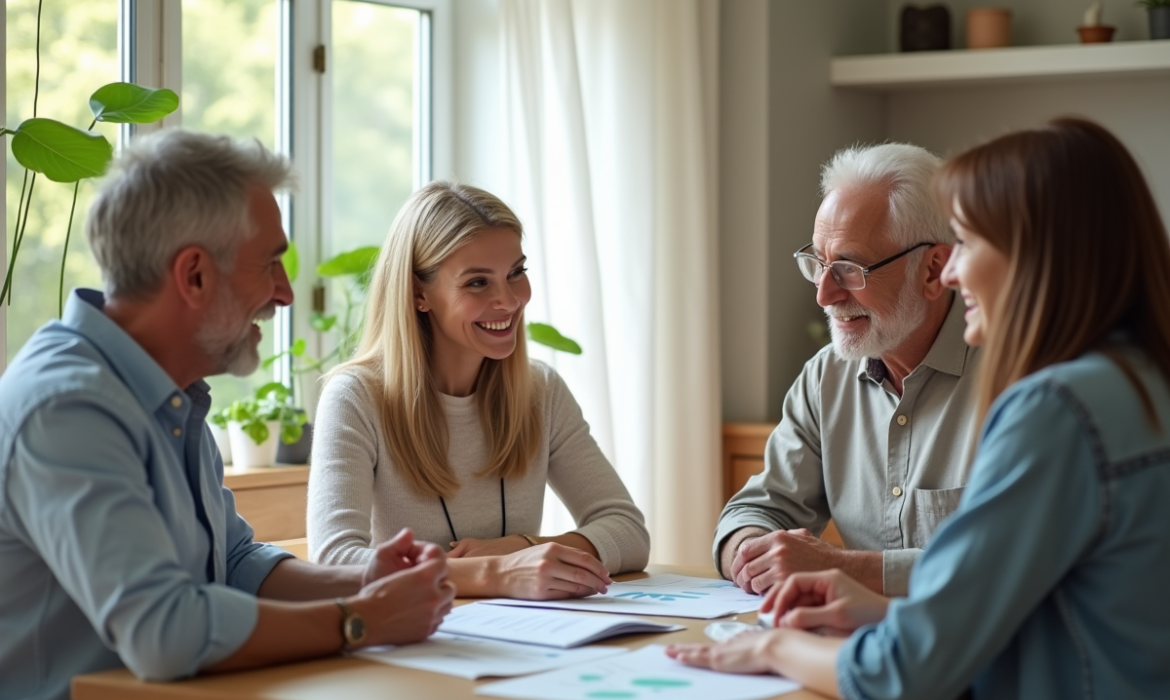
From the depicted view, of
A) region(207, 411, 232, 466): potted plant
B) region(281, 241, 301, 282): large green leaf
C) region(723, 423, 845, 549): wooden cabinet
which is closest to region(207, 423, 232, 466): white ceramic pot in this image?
region(207, 411, 232, 466): potted plant

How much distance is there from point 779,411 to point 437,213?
207 cm

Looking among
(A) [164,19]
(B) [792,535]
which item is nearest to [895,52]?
(A) [164,19]

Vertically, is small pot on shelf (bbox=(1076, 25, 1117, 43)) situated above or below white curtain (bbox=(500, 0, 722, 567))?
above

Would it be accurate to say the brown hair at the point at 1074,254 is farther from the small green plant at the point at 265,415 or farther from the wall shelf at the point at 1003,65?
the wall shelf at the point at 1003,65

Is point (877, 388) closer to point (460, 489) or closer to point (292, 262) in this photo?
point (460, 489)

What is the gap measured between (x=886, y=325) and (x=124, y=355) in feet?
4.20

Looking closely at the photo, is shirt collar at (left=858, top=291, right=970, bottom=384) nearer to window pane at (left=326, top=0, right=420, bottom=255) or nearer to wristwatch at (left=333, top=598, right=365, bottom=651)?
wristwatch at (left=333, top=598, right=365, bottom=651)

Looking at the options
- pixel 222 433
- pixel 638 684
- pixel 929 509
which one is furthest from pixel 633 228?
pixel 638 684

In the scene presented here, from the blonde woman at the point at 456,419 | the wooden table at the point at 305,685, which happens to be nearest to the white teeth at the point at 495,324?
the blonde woman at the point at 456,419

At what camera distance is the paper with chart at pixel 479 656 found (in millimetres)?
1598

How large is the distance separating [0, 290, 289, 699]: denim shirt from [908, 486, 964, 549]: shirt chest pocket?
116 centimetres

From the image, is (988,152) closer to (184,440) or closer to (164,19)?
(184,440)

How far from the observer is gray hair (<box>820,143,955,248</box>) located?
244cm

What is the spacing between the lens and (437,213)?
8.39ft
